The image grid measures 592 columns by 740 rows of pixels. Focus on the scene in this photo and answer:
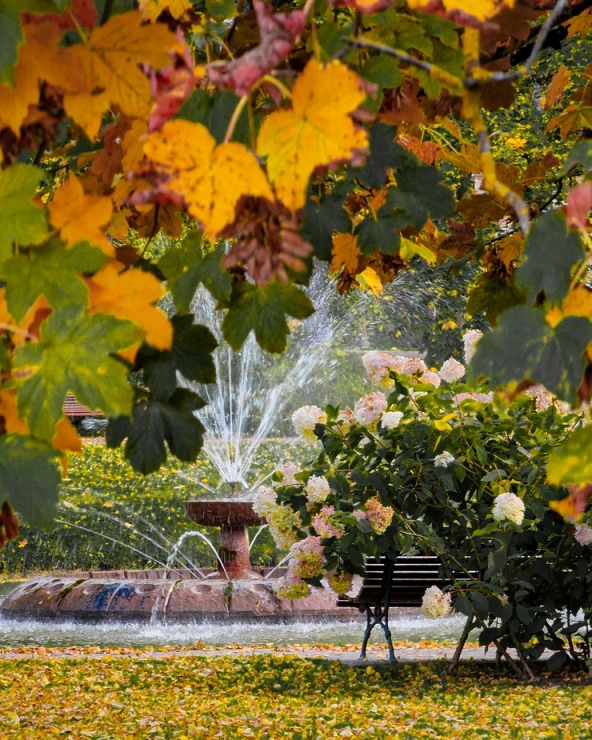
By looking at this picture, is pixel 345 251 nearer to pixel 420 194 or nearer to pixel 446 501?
pixel 420 194

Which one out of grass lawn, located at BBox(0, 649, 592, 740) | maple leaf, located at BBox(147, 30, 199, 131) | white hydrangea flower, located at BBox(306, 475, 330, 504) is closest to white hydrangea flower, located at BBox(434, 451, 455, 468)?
white hydrangea flower, located at BBox(306, 475, 330, 504)

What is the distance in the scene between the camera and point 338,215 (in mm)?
1165

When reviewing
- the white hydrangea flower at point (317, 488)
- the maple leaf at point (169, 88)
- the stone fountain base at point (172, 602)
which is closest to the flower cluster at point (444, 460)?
the white hydrangea flower at point (317, 488)

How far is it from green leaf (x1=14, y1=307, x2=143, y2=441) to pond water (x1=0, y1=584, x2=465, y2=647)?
6.31 m

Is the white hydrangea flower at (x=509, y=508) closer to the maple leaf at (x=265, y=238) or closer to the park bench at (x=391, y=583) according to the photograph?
the park bench at (x=391, y=583)

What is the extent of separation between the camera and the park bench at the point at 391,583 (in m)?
5.14

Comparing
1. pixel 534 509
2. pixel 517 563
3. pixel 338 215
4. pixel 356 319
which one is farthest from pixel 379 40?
pixel 356 319

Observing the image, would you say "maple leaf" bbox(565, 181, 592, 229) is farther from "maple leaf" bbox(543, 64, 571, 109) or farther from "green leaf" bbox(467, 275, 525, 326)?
"maple leaf" bbox(543, 64, 571, 109)

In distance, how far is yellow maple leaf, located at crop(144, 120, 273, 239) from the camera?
77 cm

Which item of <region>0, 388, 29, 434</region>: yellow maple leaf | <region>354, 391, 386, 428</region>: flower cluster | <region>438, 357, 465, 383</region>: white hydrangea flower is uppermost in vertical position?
<region>438, 357, 465, 383</region>: white hydrangea flower

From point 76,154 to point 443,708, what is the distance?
10.4 ft

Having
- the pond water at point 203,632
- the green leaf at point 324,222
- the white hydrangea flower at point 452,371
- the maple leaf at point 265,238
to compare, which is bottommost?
the pond water at point 203,632

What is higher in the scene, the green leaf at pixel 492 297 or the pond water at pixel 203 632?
the green leaf at pixel 492 297

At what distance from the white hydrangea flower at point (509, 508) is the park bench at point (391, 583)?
1183 mm
